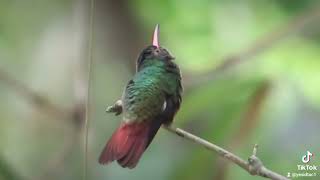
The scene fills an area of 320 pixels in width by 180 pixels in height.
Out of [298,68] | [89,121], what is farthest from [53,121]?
[298,68]

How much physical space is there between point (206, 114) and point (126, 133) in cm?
Answer: 21

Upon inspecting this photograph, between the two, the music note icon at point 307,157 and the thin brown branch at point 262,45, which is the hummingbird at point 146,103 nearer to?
the thin brown branch at point 262,45

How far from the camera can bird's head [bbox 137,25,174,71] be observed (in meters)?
1.58

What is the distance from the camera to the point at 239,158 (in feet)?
5.08

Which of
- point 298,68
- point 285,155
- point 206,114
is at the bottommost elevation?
point 285,155

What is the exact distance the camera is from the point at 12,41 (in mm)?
1636

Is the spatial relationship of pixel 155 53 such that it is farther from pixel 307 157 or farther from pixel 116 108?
pixel 307 157

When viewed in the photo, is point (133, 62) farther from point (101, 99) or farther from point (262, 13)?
point (262, 13)

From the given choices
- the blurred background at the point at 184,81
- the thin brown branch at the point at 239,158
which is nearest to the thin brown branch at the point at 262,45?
the blurred background at the point at 184,81

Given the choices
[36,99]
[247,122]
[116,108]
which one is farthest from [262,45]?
[36,99]

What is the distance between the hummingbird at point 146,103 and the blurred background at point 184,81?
23 mm

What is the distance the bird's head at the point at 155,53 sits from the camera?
1575 millimetres

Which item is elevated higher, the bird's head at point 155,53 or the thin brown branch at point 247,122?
the bird's head at point 155,53

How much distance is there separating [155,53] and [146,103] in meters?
0.13
